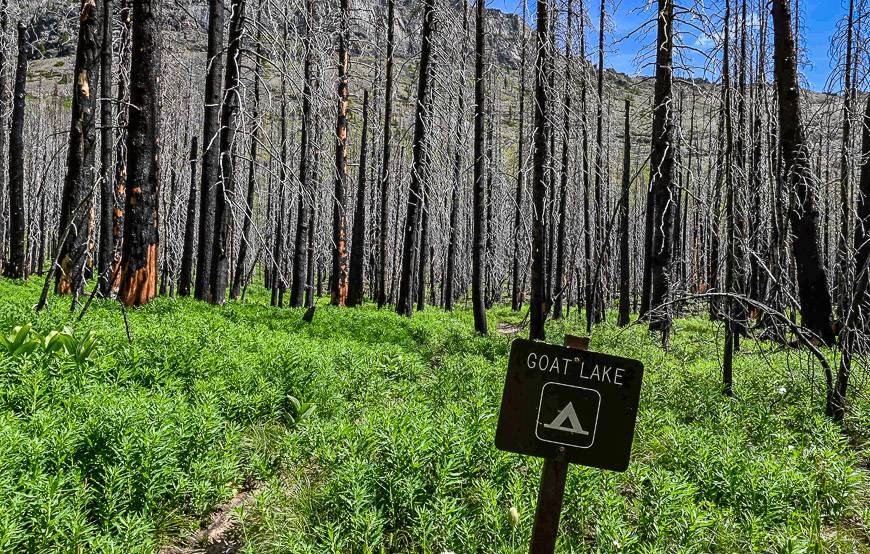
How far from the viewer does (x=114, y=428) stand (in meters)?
2.85

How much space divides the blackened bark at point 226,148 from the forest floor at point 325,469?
464 cm

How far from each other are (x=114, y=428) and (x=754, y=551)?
3539mm

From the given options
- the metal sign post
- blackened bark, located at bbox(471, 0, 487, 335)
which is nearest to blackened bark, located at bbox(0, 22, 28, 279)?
blackened bark, located at bbox(471, 0, 487, 335)

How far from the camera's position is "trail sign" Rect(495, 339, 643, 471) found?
1997 millimetres

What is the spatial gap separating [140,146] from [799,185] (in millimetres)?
9823

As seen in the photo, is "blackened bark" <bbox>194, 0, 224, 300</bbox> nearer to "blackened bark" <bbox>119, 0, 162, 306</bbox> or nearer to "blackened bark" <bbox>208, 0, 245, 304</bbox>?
"blackened bark" <bbox>208, 0, 245, 304</bbox>

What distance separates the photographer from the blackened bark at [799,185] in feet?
21.3

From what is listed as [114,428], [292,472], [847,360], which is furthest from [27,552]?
[847,360]

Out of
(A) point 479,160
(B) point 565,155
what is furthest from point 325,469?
(B) point 565,155

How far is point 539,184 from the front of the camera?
30.6 feet

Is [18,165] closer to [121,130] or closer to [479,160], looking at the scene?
→ [121,130]

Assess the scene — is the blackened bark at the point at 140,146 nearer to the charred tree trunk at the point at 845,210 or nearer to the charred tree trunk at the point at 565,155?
the charred tree trunk at the point at 565,155

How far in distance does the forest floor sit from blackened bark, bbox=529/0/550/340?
429 cm

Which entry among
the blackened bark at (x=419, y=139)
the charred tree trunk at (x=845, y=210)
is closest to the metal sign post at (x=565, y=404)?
the charred tree trunk at (x=845, y=210)
